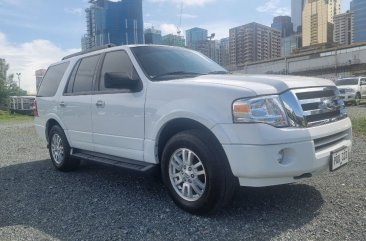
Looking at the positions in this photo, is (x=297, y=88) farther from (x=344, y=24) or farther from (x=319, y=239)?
(x=344, y=24)

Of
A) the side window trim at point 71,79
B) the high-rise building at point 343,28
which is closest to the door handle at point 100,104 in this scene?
the side window trim at point 71,79

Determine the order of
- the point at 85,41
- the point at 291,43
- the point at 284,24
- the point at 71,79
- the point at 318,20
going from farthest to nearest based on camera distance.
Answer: the point at 291,43 < the point at 284,24 < the point at 318,20 < the point at 85,41 < the point at 71,79

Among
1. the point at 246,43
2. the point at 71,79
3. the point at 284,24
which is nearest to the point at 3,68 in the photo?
the point at 246,43

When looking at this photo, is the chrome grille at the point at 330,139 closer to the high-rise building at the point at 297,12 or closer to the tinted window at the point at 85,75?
the tinted window at the point at 85,75

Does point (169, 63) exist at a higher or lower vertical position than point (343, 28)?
lower

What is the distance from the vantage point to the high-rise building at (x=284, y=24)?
7750 centimetres

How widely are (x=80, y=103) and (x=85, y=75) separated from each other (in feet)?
1.54

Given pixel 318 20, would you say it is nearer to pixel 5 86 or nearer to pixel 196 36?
pixel 5 86

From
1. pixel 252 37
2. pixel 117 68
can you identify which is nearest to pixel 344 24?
pixel 252 37

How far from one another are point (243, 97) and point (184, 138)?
0.76m

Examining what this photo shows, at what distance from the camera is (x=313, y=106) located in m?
3.39

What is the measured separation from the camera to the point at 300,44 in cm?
8406

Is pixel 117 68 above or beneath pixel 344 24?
beneath

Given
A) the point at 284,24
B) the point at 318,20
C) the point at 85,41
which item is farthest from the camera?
the point at 284,24
